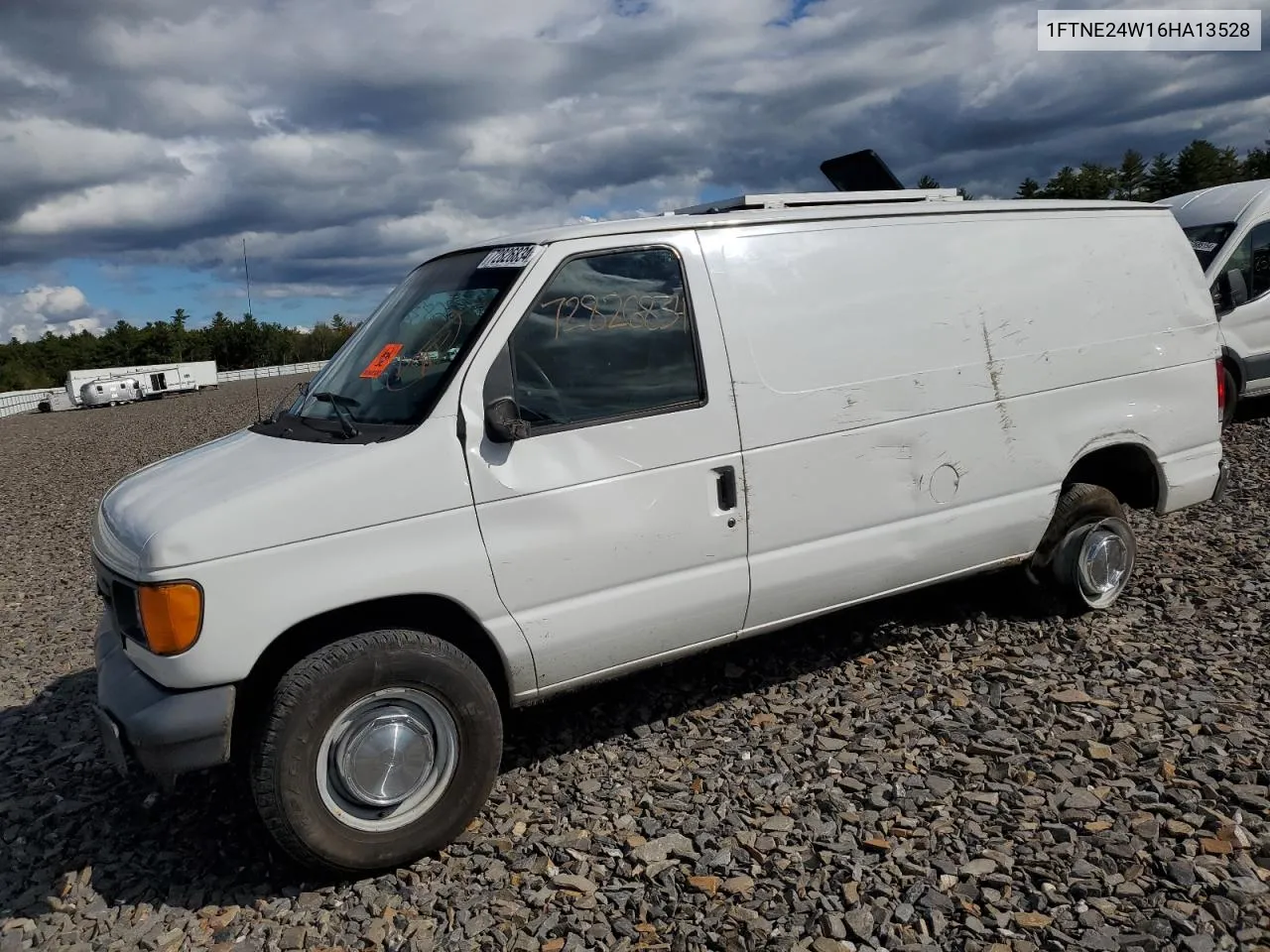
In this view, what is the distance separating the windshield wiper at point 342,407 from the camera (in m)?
3.69

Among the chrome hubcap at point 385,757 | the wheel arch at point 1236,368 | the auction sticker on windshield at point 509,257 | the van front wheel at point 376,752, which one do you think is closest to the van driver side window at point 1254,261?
the wheel arch at point 1236,368

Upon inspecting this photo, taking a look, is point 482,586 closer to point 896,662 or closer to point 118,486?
point 118,486

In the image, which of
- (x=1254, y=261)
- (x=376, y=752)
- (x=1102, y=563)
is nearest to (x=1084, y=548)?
(x=1102, y=563)

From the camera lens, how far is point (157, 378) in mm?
45594

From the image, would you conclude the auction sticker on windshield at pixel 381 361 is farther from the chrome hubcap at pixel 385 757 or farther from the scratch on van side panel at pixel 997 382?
the scratch on van side panel at pixel 997 382

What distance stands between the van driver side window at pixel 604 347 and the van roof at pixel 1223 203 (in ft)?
29.1

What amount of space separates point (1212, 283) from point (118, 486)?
10.7 m

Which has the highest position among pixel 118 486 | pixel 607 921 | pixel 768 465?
pixel 118 486

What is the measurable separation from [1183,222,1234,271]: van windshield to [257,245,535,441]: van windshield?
9425 millimetres

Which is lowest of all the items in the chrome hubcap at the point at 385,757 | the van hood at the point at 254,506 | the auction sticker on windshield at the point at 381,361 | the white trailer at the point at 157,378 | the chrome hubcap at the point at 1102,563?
the chrome hubcap at the point at 1102,563

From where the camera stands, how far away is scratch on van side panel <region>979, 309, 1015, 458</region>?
465 cm

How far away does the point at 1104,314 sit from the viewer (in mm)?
5012

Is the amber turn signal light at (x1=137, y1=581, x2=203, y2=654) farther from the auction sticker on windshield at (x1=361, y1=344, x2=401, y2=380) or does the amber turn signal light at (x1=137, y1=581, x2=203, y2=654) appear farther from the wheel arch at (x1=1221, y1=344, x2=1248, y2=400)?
the wheel arch at (x1=1221, y1=344, x2=1248, y2=400)

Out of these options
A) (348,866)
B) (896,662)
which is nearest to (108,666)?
(348,866)
